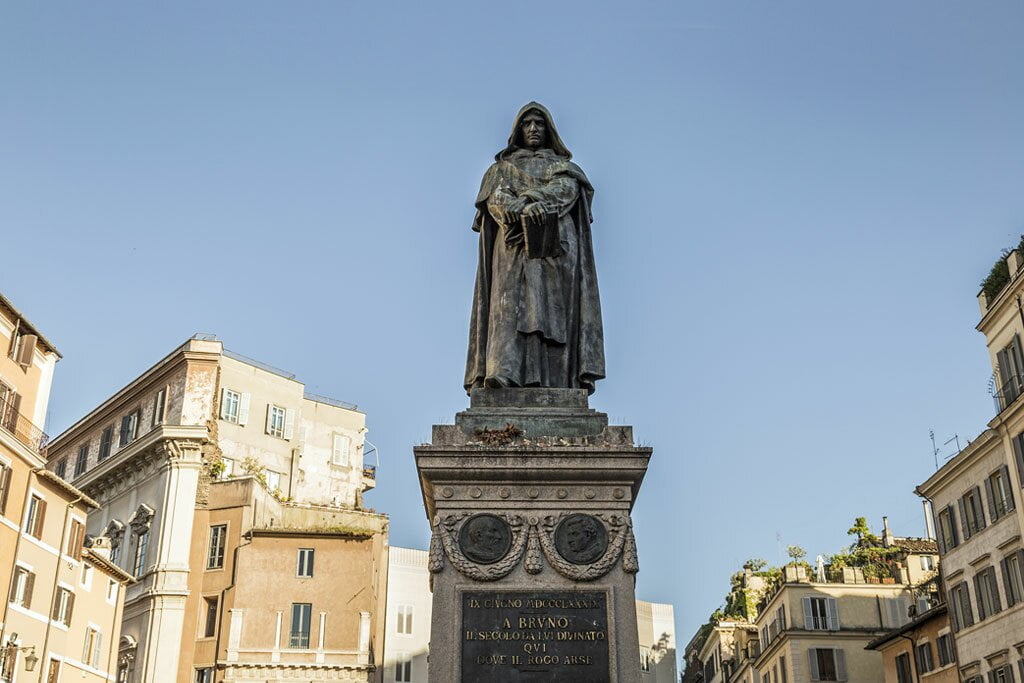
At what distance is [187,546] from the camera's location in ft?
184

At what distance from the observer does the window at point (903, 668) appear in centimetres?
5234

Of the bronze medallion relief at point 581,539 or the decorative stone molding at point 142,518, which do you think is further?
the decorative stone molding at point 142,518

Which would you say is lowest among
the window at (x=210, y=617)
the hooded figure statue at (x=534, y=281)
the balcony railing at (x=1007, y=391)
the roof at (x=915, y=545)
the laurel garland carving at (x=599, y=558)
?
the laurel garland carving at (x=599, y=558)

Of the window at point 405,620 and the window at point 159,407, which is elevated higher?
the window at point 159,407

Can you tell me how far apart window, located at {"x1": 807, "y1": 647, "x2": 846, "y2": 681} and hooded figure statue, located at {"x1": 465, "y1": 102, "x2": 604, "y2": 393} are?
54.2m

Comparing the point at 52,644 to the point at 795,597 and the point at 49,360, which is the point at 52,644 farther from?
the point at 795,597

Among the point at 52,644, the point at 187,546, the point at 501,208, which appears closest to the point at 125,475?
the point at 187,546

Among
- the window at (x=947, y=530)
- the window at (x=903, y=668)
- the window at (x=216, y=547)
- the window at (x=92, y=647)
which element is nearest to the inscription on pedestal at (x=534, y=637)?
the window at (x=947, y=530)

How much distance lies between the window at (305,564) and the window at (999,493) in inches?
1276

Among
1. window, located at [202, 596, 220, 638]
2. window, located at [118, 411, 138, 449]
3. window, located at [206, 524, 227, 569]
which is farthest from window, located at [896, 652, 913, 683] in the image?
window, located at [118, 411, 138, 449]

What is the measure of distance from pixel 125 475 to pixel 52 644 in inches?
707

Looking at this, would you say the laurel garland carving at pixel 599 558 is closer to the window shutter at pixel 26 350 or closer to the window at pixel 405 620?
the window shutter at pixel 26 350

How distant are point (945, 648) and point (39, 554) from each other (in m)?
38.6

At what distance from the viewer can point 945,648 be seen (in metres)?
47.6
